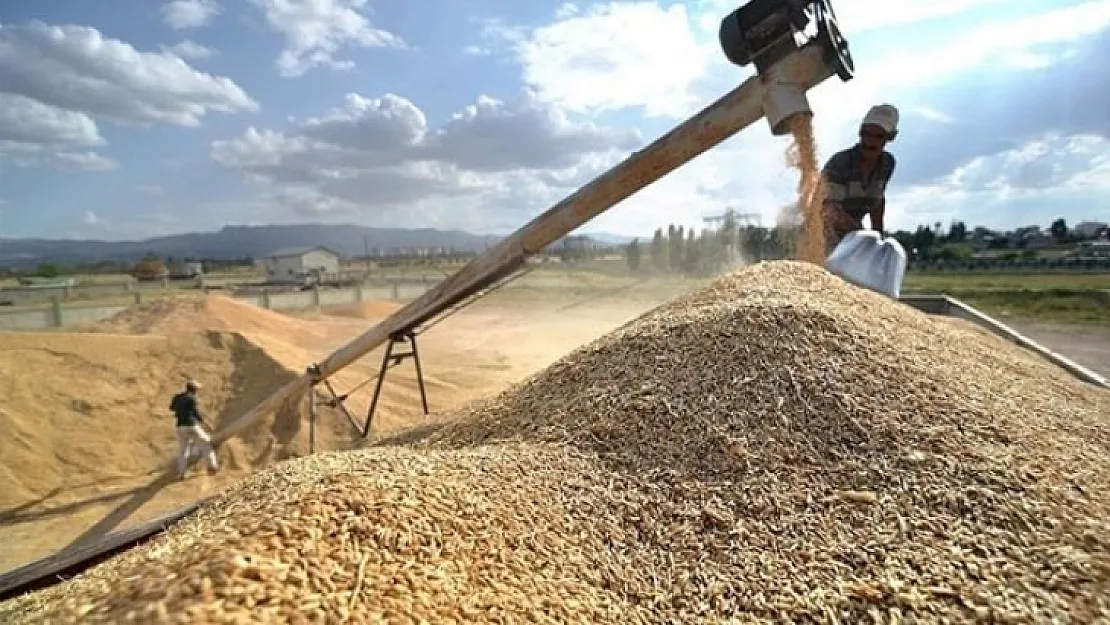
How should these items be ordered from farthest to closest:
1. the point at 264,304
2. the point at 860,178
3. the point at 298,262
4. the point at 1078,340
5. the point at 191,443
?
the point at 298,262 → the point at 264,304 → the point at 1078,340 → the point at 191,443 → the point at 860,178

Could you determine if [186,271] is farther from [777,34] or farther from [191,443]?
[777,34]

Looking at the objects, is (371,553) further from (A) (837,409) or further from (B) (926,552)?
(A) (837,409)

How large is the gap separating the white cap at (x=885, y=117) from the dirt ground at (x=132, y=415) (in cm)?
420

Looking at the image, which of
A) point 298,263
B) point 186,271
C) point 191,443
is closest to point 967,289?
point 191,443

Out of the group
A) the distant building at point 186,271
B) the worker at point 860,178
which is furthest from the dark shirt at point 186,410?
the distant building at point 186,271

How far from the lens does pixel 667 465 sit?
6.87 feet

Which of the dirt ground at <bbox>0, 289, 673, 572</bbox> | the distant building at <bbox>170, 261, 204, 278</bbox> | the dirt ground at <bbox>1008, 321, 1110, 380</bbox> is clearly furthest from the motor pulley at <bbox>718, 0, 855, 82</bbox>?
the distant building at <bbox>170, 261, 204, 278</bbox>

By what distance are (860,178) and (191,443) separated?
810cm

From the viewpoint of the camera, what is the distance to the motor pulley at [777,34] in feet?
10.6

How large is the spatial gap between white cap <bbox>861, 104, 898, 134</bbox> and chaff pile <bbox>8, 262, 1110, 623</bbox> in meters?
2.00

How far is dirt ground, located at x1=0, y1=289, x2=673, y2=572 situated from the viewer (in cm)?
718

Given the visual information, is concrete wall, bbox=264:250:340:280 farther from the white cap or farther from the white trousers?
the white cap

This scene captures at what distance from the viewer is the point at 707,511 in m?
1.88

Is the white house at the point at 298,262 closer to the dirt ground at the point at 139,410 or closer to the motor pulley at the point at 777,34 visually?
the dirt ground at the point at 139,410
